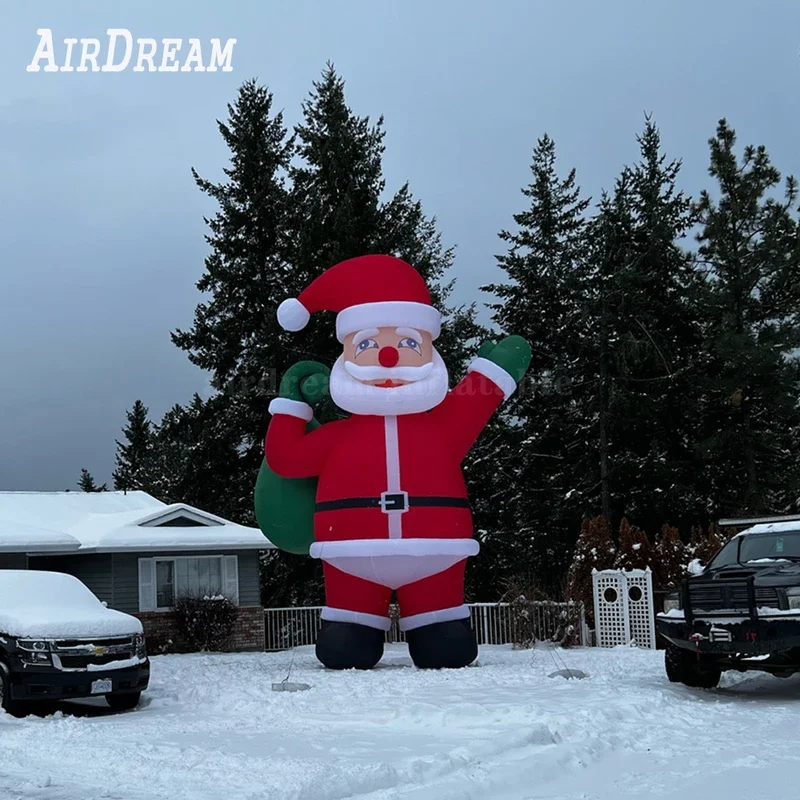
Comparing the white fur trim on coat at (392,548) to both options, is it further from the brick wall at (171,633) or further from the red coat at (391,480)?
the brick wall at (171,633)

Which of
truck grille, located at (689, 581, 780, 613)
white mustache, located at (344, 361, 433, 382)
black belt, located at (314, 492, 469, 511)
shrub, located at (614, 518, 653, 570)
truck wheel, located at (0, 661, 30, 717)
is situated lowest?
truck wheel, located at (0, 661, 30, 717)

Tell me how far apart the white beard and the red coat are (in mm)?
215

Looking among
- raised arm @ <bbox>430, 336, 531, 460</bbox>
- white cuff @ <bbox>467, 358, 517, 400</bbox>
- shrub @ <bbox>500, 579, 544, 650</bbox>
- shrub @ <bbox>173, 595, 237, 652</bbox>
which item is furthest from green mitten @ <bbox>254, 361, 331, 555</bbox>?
shrub @ <bbox>173, 595, 237, 652</bbox>

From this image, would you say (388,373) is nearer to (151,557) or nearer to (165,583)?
(151,557)

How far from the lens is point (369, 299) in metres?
15.1

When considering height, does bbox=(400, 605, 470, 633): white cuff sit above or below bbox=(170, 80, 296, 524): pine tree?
below

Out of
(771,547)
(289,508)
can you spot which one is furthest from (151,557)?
(771,547)

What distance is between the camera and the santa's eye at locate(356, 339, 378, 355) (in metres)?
14.8

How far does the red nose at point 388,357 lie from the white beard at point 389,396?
0.12m

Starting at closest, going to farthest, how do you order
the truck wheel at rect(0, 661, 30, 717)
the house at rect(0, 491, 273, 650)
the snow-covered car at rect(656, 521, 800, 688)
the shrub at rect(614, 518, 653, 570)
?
the snow-covered car at rect(656, 521, 800, 688) → the truck wheel at rect(0, 661, 30, 717) → the shrub at rect(614, 518, 653, 570) → the house at rect(0, 491, 273, 650)

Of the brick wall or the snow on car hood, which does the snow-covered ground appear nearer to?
the snow on car hood

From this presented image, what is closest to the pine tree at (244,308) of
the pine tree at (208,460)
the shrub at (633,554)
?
the pine tree at (208,460)

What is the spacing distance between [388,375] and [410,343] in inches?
25.3

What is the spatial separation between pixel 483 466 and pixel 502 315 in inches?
208
